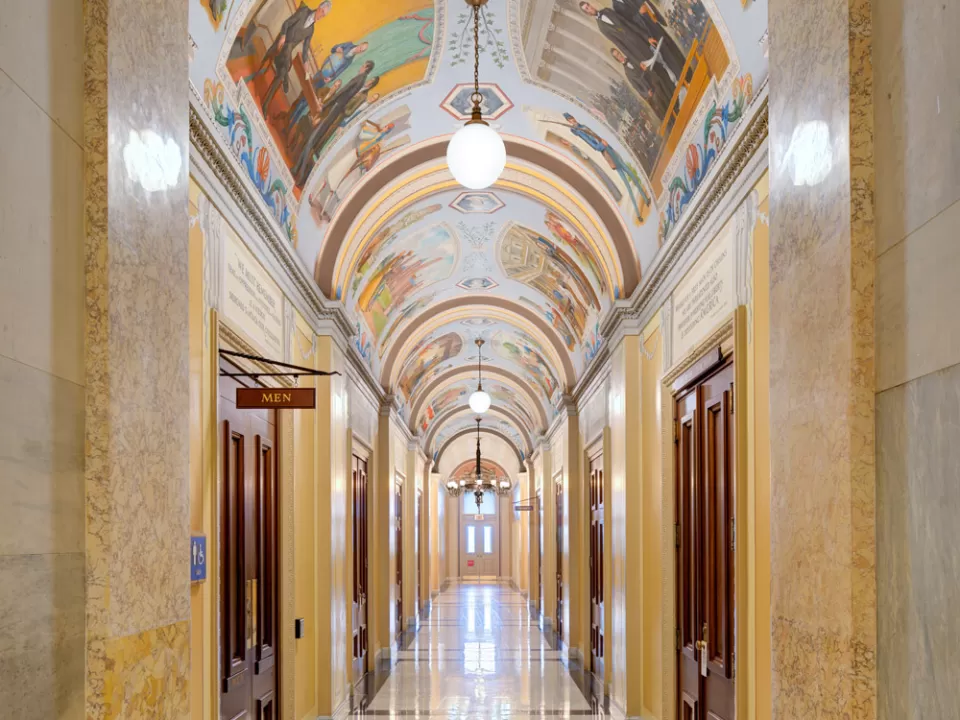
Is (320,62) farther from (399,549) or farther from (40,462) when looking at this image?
(399,549)

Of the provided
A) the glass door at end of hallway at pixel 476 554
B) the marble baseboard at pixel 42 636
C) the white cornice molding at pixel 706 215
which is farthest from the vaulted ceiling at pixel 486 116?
the glass door at end of hallway at pixel 476 554

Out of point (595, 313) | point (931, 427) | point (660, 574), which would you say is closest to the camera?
point (931, 427)

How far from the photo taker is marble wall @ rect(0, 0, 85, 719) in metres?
2.50

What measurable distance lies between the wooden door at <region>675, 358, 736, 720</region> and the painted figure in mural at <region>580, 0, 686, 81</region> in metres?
2.36

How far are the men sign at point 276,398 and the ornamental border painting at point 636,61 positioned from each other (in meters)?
3.55

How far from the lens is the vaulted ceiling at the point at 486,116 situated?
689cm

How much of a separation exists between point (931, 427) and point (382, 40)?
6.80 meters

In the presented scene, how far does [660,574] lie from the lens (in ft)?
31.9

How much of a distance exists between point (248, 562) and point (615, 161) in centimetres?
556

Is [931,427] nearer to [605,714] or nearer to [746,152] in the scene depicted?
[746,152]

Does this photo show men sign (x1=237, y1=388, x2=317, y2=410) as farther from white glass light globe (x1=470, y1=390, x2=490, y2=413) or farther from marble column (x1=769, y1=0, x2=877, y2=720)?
white glass light globe (x1=470, y1=390, x2=490, y2=413)

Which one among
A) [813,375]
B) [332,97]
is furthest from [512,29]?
[813,375]

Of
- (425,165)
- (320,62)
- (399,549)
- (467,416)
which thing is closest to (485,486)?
(467,416)

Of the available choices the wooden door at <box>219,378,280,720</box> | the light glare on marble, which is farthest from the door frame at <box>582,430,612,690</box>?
the light glare on marble
